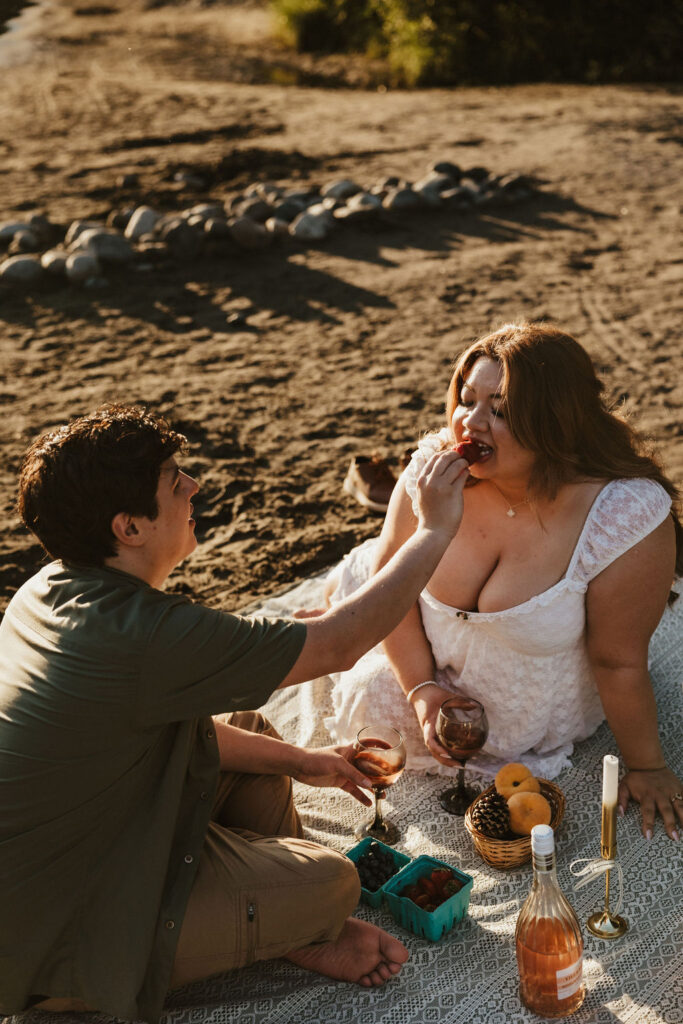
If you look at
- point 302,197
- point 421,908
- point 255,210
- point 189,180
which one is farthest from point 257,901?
point 189,180

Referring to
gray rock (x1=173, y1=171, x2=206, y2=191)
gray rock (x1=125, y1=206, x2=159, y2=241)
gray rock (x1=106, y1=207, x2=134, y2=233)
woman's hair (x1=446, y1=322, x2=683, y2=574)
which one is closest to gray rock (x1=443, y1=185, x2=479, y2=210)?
gray rock (x1=173, y1=171, x2=206, y2=191)

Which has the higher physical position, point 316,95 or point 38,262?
point 316,95

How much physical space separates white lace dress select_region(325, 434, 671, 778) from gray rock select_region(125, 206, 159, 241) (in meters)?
6.92

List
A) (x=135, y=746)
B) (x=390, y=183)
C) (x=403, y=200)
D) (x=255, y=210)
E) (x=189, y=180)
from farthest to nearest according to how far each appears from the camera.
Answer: (x=189, y=180) → (x=390, y=183) → (x=403, y=200) → (x=255, y=210) → (x=135, y=746)

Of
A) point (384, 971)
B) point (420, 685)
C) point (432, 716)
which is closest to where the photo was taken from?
point (384, 971)

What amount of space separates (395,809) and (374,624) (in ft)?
3.74

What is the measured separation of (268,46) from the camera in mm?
20422

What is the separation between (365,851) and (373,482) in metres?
2.58

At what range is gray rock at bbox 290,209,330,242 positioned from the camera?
391 inches

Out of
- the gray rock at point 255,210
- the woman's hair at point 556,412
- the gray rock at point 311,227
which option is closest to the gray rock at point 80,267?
the gray rock at point 255,210

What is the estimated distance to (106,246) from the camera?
371 inches

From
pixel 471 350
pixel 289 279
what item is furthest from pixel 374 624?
pixel 289 279

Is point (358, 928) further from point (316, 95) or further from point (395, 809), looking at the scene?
point (316, 95)

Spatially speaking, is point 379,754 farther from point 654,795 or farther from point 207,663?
point 654,795
